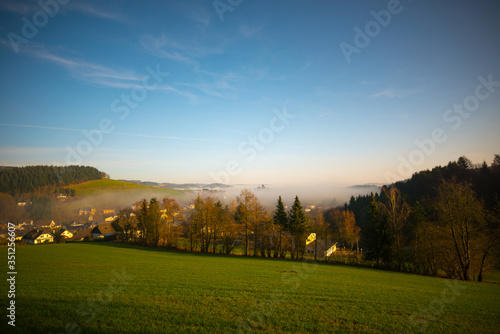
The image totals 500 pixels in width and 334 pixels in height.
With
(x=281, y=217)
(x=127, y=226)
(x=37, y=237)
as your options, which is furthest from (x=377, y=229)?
(x=37, y=237)

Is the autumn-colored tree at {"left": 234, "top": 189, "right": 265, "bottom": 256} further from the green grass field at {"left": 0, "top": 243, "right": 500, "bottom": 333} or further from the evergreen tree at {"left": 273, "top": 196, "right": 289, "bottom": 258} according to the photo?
the green grass field at {"left": 0, "top": 243, "right": 500, "bottom": 333}

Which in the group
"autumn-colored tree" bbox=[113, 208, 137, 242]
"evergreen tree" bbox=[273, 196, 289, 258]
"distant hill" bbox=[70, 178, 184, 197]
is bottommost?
"autumn-colored tree" bbox=[113, 208, 137, 242]

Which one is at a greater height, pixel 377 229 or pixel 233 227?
pixel 377 229

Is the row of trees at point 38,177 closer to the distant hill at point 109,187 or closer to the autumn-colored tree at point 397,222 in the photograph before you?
the distant hill at point 109,187

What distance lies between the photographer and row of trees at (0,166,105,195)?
274 feet

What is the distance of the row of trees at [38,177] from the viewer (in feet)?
274

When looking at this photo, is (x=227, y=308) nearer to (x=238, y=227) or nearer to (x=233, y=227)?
(x=238, y=227)

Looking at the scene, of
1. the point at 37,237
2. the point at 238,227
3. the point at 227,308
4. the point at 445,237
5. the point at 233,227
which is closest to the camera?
the point at 227,308

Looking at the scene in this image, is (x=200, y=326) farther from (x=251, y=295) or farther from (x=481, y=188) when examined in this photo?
(x=481, y=188)

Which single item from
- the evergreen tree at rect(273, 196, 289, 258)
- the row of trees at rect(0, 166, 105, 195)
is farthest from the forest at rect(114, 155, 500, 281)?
the row of trees at rect(0, 166, 105, 195)

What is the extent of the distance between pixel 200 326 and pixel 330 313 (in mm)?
5854

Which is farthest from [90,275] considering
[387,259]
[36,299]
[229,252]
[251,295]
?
[387,259]

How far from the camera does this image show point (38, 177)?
316 ft

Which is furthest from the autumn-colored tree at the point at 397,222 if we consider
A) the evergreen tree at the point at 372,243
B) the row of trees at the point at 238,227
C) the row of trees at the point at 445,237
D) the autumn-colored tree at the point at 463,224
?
the row of trees at the point at 238,227
